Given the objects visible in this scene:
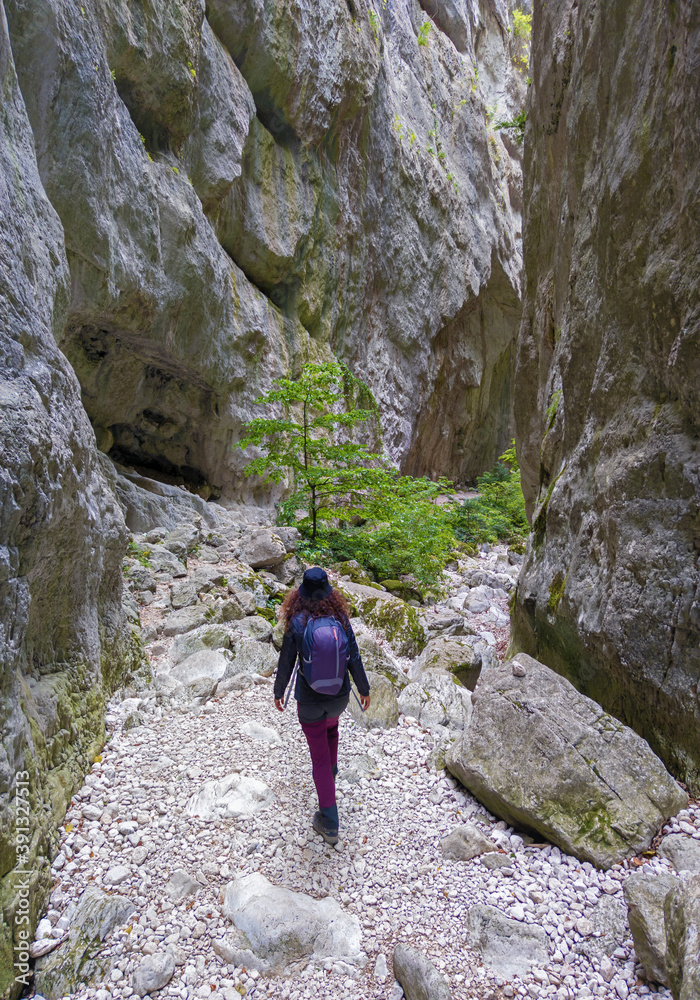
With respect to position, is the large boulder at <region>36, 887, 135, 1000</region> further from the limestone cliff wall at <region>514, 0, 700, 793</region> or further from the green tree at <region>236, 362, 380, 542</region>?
the green tree at <region>236, 362, 380, 542</region>

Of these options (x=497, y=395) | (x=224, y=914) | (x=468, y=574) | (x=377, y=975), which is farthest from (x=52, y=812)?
(x=497, y=395)

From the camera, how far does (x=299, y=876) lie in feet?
9.45

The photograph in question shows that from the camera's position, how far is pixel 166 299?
946 centimetres

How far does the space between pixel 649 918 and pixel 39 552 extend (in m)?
3.74

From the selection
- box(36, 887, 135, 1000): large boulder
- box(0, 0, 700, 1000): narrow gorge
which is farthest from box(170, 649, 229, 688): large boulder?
box(36, 887, 135, 1000): large boulder

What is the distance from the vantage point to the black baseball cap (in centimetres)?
316

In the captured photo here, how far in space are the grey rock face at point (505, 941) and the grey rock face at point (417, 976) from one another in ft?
1.04

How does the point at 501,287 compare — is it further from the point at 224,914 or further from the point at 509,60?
the point at 224,914

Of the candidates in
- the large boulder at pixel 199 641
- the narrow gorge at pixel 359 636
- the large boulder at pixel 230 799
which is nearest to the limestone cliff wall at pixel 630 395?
the narrow gorge at pixel 359 636

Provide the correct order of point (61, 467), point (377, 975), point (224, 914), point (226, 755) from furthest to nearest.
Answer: point (226, 755)
point (61, 467)
point (224, 914)
point (377, 975)

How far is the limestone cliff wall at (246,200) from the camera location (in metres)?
7.29

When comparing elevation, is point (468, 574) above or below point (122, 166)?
below

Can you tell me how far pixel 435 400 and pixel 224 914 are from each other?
80.3ft

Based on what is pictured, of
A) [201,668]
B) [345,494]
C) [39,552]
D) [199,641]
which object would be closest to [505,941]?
[39,552]
